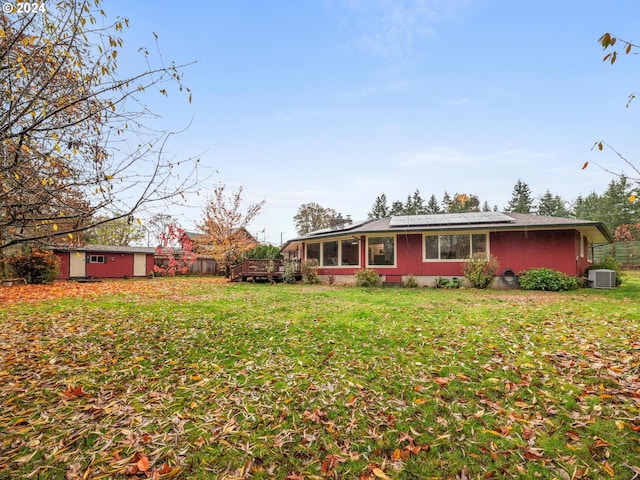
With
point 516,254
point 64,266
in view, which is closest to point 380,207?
point 516,254

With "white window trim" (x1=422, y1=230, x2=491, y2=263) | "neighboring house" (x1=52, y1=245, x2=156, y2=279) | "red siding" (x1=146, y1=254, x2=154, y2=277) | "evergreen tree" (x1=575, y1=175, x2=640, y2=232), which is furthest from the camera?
"evergreen tree" (x1=575, y1=175, x2=640, y2=232)

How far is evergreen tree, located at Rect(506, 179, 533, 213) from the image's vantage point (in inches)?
1809

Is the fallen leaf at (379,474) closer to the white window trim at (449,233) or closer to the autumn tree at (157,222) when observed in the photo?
the autumn tree at (157,222)

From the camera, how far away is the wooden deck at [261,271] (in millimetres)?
16406

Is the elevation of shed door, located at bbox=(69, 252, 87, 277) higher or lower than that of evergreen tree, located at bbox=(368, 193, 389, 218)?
lower

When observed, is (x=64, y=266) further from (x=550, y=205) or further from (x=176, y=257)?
(x=550, y=205)

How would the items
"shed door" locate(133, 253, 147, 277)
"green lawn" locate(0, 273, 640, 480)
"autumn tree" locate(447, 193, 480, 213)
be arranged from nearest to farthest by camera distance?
"green lawn" locate(0, 273, 640, 480)
"shed door" locate(133, 253, 147, 277)
"autumn tree" locate(447, 193, 480, 213)

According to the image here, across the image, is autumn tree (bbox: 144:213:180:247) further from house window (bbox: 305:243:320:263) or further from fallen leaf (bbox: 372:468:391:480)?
house window (bbox: 305:243:320:263)

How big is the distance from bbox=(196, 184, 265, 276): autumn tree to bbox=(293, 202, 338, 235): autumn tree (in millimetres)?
20580

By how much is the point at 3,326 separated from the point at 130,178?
545 centimetres

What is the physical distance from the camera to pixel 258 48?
28.0ft

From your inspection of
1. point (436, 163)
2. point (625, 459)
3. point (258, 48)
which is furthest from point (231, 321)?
point (436, 163)

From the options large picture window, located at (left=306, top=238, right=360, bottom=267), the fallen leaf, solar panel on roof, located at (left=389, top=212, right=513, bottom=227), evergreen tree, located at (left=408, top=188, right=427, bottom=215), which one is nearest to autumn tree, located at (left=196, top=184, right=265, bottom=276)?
large picture window, located at (left=306, top=238, right=360, bottom=267)

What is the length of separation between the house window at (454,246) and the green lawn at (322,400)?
25.5 ft
